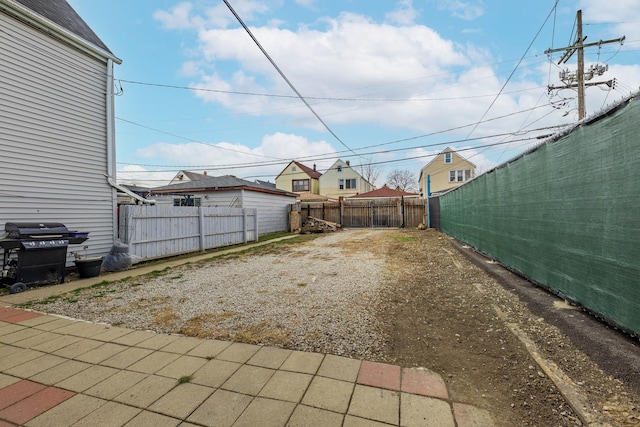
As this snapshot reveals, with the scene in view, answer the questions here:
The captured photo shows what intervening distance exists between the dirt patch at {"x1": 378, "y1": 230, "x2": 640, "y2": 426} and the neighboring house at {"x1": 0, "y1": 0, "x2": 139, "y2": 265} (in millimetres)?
7017

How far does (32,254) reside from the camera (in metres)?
5.07

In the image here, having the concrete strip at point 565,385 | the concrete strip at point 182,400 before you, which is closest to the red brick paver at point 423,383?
the concrete strip at point 565,385

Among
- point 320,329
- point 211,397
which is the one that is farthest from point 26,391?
point 320,329

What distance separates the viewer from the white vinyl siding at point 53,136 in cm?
558

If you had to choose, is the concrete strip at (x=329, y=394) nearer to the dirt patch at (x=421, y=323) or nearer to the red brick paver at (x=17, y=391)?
the dirt patch at (x=421, y=323)

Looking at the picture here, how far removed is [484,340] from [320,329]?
158cm

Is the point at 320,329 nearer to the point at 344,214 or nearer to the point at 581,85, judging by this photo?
the point at 581,85

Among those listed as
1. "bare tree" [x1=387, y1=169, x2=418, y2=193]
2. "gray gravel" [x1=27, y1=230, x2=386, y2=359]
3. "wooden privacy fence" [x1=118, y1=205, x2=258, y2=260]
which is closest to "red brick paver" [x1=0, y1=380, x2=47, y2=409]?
"gray gravel" [x1=27, y1=230, x2=386, y2=359]

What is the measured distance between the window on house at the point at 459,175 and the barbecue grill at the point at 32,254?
32.4m

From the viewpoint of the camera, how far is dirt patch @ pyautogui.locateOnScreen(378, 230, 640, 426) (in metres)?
1.79

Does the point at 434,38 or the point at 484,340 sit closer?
the point at 484,340

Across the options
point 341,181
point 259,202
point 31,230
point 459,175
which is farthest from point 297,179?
point 31,230

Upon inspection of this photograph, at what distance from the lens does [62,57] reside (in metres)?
6.42

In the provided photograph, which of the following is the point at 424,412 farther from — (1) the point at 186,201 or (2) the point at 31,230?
(1) the point at 186,201
